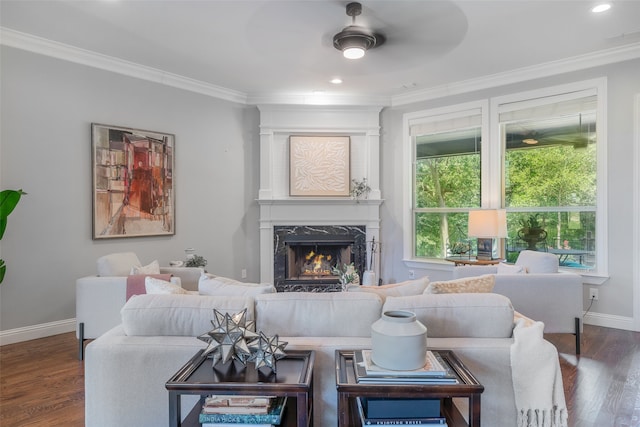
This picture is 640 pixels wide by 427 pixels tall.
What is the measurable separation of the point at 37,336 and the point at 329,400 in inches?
135

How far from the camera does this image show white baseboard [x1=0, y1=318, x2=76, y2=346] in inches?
136

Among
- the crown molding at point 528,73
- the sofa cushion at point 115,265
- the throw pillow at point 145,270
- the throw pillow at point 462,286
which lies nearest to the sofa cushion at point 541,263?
the throw pillow at point 462,286

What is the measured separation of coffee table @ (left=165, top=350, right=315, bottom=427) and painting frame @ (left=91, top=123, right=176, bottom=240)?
3.28 m

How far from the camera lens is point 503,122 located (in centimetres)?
473

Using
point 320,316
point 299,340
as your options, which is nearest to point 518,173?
point 320,316

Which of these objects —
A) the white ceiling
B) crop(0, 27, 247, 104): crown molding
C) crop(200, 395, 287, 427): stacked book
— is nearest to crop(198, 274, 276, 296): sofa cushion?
crop(200, 395, 287, 427): stacked book

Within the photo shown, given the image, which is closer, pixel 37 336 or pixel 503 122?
pixel 37 336

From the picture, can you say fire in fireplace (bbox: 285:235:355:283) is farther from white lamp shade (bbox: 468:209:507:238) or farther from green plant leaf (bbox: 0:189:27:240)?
green plant leaf (bbox: 0:189:27:240)

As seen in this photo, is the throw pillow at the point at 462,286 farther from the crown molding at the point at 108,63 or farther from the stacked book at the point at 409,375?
the crown molding at the point at 108,63

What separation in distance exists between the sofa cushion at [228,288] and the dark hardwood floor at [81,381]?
3.50 ft

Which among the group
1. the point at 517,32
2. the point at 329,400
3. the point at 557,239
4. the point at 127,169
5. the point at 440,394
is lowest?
the point at 329,400

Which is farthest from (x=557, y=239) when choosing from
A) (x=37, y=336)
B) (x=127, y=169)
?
(x=37, y=336)

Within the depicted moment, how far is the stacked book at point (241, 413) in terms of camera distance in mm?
1377

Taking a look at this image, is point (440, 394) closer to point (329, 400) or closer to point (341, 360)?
point (341, 360)
